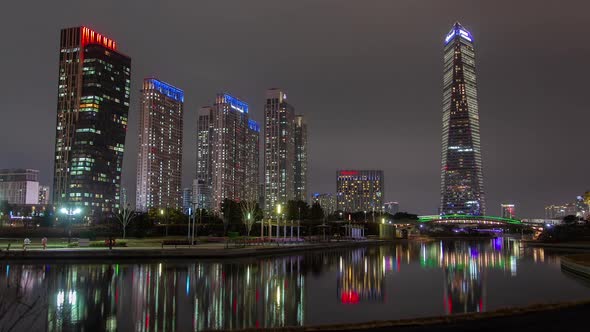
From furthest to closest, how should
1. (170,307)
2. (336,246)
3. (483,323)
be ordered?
(336,246) → (170,307) → (483,323)

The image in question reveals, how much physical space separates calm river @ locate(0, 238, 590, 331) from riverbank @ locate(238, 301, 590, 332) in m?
3.19

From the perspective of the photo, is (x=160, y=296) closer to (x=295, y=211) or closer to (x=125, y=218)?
(x=125, y=218)

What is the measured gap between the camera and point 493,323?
54.9 feet

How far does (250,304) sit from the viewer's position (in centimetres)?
2238

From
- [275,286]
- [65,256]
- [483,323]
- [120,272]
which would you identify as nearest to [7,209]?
[65,256]

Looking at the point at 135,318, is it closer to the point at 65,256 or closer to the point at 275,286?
the point at 275,286

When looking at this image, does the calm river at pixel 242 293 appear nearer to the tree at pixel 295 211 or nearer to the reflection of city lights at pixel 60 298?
the reflection of city lights at pixel 60 298

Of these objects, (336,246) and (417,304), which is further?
(336,246)

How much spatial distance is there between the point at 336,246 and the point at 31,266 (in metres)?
48.4

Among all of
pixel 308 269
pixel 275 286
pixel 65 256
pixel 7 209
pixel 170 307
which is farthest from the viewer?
pixel 7 209

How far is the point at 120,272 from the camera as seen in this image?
34.2 m

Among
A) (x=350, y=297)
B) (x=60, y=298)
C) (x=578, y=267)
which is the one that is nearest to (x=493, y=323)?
(x=350, y=297)

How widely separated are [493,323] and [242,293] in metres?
→ 12.4

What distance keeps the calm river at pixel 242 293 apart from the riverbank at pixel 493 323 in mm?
3195
